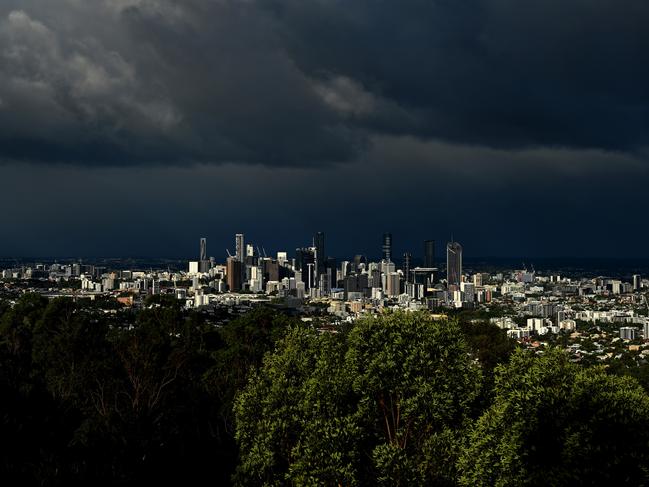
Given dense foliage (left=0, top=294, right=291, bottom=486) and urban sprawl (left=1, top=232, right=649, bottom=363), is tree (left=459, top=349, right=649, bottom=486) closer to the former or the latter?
dense foliage (left=0, top=294, right=291, bottom=486)

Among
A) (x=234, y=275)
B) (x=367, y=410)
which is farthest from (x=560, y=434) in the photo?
(x=234, y=275)

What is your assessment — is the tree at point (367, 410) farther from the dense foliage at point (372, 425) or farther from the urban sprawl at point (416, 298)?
the urban sprawl at point (416, 298)

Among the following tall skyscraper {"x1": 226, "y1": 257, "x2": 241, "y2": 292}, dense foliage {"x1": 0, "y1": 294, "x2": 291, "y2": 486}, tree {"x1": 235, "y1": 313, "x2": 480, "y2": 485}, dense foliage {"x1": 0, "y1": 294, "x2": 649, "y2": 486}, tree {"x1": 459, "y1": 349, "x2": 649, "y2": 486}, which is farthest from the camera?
tall skyscraper {"x1": 226, "y1": 257, "x2": 241, "y2": 292}

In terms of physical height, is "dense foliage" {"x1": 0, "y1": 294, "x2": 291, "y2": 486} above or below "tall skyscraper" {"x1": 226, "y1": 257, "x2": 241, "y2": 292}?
below

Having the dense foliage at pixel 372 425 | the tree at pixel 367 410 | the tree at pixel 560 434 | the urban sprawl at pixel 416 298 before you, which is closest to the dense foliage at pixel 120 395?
the dense foliage at pixel 372 425

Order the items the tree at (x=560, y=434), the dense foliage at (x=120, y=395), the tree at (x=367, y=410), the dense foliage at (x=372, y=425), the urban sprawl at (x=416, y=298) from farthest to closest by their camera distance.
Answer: the urban sprawl at (x=416, y=298), the dense foliage at (x=120, y=395), the tree at (x=367, y=410), the dense foliage at (x=372, y=425), the tree at (x=560, y=434)

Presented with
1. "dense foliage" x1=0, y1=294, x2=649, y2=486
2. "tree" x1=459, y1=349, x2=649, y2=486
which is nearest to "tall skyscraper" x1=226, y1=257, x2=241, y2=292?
"dense foliage" x1=0, y1=294, x2=649, y2=486
